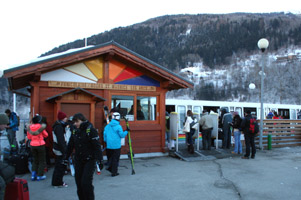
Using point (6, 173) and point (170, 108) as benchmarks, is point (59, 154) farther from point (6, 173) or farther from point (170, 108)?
point (170, 108)

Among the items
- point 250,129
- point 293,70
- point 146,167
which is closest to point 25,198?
point 146,167

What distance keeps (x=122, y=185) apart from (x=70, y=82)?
14.5 feet

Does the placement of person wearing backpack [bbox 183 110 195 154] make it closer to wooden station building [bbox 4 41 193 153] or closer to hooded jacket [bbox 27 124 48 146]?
wooden station building [bbox 4 41 193 153]

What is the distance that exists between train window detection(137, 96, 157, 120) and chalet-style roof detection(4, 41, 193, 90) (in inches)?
34.1

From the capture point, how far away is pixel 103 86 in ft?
32.7

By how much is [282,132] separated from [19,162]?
12.1 metres

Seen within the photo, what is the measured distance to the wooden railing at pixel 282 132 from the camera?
13.5 m

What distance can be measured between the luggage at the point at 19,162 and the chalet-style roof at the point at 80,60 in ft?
7.70

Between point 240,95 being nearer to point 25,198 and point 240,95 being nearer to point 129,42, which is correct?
point 129,42

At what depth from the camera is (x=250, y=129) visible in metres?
10.4

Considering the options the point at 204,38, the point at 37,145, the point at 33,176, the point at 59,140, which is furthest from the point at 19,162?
the point at 204,38

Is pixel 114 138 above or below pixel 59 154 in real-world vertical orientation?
above

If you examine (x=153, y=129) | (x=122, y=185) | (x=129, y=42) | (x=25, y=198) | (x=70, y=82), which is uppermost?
(x=129, y=42)

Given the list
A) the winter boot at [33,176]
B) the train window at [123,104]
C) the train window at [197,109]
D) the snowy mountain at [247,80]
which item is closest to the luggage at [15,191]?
the winter boot at [33,176]
